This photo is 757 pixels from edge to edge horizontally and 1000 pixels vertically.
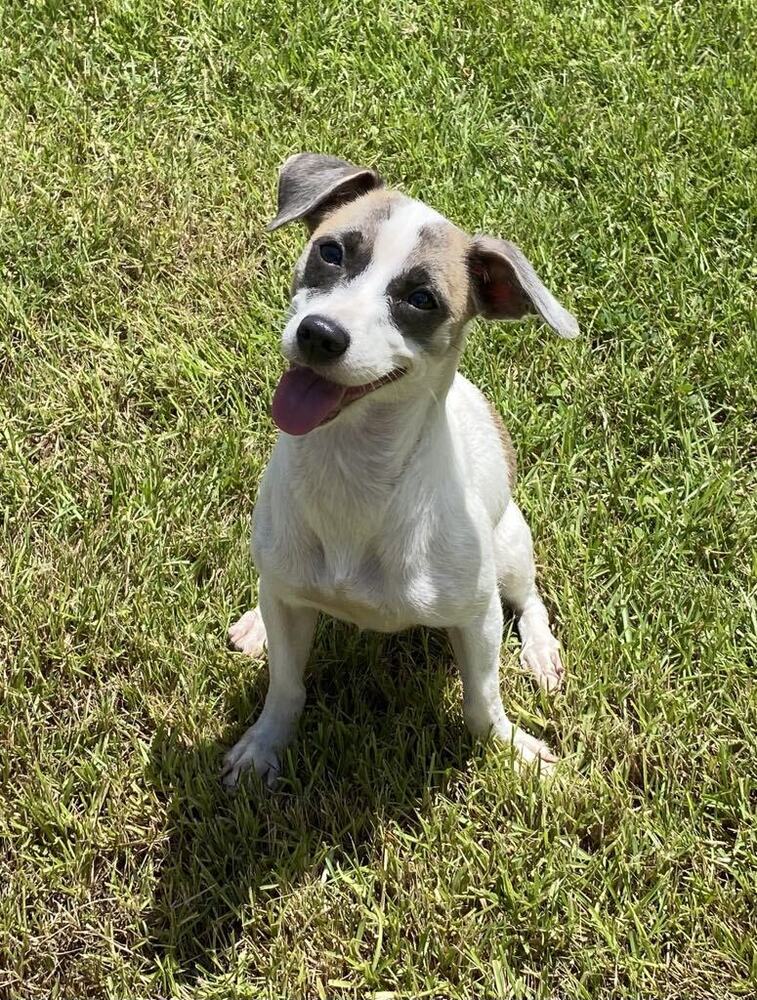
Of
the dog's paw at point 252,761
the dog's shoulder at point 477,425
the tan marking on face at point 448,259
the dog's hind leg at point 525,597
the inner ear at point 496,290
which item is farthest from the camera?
the dog's hind leg at point 525,597

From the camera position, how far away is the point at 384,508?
303 centimetres

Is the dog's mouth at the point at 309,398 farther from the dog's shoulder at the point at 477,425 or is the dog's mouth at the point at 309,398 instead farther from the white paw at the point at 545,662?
the white paw at the point at 545,662

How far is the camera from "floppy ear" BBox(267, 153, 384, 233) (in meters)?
3.04

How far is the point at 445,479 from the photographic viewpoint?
3121 mm

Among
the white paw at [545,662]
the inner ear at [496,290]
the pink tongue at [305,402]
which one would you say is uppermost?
the inner ear at [496,290]

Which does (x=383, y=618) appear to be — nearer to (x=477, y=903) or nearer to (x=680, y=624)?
(x=477, y=903)

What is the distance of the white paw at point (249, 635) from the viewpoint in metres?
3.94

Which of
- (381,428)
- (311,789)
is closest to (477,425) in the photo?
(381,428)

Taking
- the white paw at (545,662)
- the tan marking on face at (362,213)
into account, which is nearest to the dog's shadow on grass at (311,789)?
the white paw at (545,662)

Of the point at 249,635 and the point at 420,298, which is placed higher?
the point at 420,298

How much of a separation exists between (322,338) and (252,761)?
168 cm

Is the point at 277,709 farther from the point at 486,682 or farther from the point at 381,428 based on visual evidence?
the point at 381,428

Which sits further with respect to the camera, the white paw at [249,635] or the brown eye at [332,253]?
the white paw at [249,635]

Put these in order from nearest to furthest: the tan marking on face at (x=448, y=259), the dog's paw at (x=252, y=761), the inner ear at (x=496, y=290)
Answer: the tan marking on face at (x=448, y=259)
the inner ear at (x=496, y=290)
the dog's paw at (x=252, y=761)
